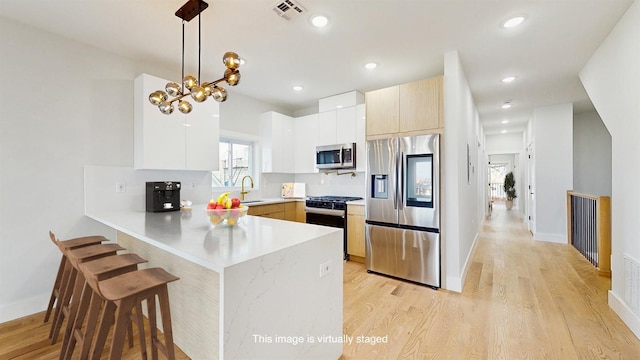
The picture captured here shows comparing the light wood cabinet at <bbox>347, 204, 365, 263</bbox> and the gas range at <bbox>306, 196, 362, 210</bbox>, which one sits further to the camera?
the gas range at <bbox>306, 196, 362, 210</bbox>

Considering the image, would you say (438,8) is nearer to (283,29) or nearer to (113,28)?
(283,29)

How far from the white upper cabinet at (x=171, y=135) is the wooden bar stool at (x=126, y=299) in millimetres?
1823

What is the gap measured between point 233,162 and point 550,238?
5.97 m

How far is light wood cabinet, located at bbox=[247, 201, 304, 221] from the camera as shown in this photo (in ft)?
12.4

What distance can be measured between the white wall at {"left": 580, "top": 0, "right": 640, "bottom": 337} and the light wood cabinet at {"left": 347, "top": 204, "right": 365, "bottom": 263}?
8.05 feet

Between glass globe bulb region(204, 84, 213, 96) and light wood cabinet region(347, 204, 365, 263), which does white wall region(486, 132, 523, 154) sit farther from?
glass globe bulb region(204, 84, 213, 96)

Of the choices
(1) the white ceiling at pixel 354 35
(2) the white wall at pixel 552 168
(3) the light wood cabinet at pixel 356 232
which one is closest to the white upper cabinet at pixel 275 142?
(1) the white ceiling at pixel 354 35

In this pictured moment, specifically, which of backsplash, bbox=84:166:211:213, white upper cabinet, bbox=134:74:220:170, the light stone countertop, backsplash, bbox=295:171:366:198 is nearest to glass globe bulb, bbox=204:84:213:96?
the light stone countertop

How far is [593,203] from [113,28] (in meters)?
6.23

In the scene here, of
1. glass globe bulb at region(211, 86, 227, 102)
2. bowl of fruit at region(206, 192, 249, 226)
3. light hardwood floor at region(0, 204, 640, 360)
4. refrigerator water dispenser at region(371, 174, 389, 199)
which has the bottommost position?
light hardwood floor at region(0, 204, 640, 360)

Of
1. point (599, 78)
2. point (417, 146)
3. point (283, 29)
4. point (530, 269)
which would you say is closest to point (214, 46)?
point (283, 29)

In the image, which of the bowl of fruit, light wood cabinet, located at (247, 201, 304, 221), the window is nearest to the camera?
the bowl of fruit

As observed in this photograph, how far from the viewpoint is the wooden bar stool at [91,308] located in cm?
148

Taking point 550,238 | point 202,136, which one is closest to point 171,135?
point 202,136
